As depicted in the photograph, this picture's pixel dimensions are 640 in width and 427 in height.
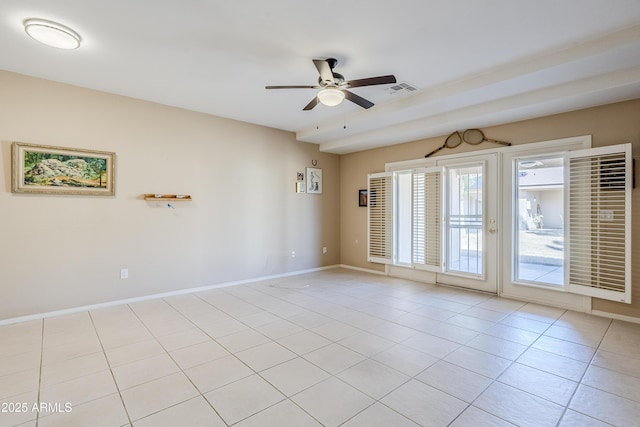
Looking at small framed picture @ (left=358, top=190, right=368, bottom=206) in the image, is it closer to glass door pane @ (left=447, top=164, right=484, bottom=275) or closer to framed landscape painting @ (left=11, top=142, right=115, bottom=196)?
glass door pane @ (left=447, top=164, right=484, bottom=275)

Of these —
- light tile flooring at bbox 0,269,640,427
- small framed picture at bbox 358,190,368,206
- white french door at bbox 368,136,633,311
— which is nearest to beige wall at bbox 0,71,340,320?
light tile flooring at bbox 0,269,640,427

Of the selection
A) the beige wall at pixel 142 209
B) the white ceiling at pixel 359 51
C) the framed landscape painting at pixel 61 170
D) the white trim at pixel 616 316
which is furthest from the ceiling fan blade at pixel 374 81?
the white trim at pixel 616 316

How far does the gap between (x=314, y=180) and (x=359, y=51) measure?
139 inches

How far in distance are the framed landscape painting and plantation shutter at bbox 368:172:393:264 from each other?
443 centimetres

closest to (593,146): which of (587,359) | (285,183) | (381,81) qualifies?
(587,359)

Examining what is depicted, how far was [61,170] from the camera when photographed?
3.70 m

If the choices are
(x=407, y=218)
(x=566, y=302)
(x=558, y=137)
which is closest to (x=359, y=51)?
(x=558, y=137)

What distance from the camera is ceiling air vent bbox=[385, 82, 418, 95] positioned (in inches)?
147

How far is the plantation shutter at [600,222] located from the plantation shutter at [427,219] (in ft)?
5.73

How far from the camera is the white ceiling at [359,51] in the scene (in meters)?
2.38

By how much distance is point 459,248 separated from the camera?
16.4ft

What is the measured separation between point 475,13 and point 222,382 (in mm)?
3484

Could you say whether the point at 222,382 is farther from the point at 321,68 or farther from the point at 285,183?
the point at 285,183

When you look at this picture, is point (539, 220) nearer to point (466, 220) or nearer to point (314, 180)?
point (466, 220)
